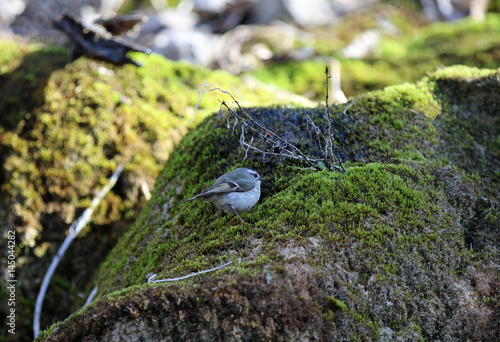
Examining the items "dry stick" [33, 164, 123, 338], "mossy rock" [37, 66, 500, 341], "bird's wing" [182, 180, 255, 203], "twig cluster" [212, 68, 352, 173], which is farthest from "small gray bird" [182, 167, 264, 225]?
"dry stick" [33, 164, 123, 338]

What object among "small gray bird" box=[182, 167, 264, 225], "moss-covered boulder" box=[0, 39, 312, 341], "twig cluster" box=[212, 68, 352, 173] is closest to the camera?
"small gray bird" box=[182, 167, 264, 225]

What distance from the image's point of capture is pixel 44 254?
6742mm

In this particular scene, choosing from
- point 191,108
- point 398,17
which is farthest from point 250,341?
point 398,17

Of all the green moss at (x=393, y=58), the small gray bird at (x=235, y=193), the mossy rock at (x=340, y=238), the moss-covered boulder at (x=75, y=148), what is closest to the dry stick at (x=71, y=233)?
the moss-covered boulder at (x=75, y=148)

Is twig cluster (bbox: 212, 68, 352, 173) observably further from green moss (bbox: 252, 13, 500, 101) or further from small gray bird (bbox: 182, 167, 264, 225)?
green moss (bbox: 252, 13, 500, 101)

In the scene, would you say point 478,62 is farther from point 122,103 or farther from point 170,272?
point 170,272

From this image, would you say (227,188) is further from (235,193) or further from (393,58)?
(393,58)

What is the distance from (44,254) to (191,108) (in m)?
3.71

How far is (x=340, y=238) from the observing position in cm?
360

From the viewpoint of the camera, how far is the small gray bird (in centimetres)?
406

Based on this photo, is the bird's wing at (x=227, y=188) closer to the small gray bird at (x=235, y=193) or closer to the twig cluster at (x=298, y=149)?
the small gray bird at (x=235, y=193)

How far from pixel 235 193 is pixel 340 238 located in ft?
3.51

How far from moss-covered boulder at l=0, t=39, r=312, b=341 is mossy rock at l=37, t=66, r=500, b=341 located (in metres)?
1.54

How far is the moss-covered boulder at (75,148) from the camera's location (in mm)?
6723
